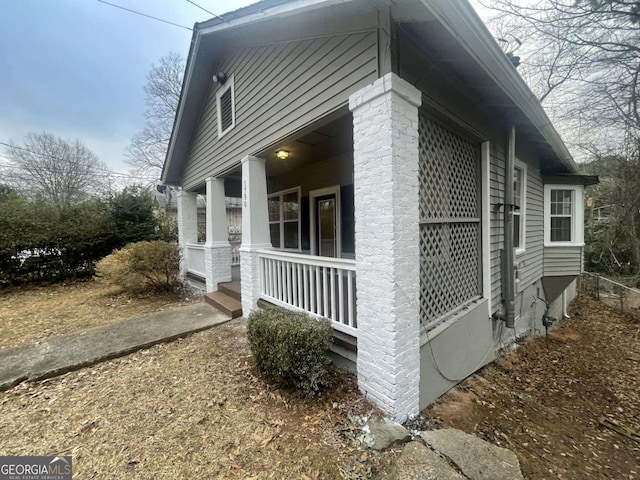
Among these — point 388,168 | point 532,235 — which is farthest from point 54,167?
point 532,235

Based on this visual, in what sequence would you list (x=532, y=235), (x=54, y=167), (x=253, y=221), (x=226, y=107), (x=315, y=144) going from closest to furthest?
(x=253, y=221), (x=315, y=144), (x=226, y=107), (x=532, y=235), (x=54, y=167)

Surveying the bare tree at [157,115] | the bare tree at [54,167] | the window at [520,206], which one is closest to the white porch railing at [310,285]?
the window at [520,206]

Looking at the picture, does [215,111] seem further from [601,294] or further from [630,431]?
[601,294]

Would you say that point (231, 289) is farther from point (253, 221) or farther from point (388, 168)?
point (388, 168)

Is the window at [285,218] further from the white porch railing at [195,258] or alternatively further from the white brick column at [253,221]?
the white brick column at [253,221]

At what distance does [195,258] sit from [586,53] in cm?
1115

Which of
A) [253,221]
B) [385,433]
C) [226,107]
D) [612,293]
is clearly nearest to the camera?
[385,433]

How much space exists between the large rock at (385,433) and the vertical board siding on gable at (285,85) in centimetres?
309

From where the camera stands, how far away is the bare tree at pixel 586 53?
6016mm

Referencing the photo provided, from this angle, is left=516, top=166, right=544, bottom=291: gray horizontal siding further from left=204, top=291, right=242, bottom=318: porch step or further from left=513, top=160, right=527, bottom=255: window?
left=204, top=291, right=242, bottom=318: porch step

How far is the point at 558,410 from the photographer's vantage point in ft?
11.3

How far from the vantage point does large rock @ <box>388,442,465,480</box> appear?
5.98 ft

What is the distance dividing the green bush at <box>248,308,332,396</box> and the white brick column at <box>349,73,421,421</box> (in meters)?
0.41

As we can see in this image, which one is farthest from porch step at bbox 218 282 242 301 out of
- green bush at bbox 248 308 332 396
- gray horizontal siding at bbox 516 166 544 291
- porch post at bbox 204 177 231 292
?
gray horizontal siding at bbox 516 166 544 291
